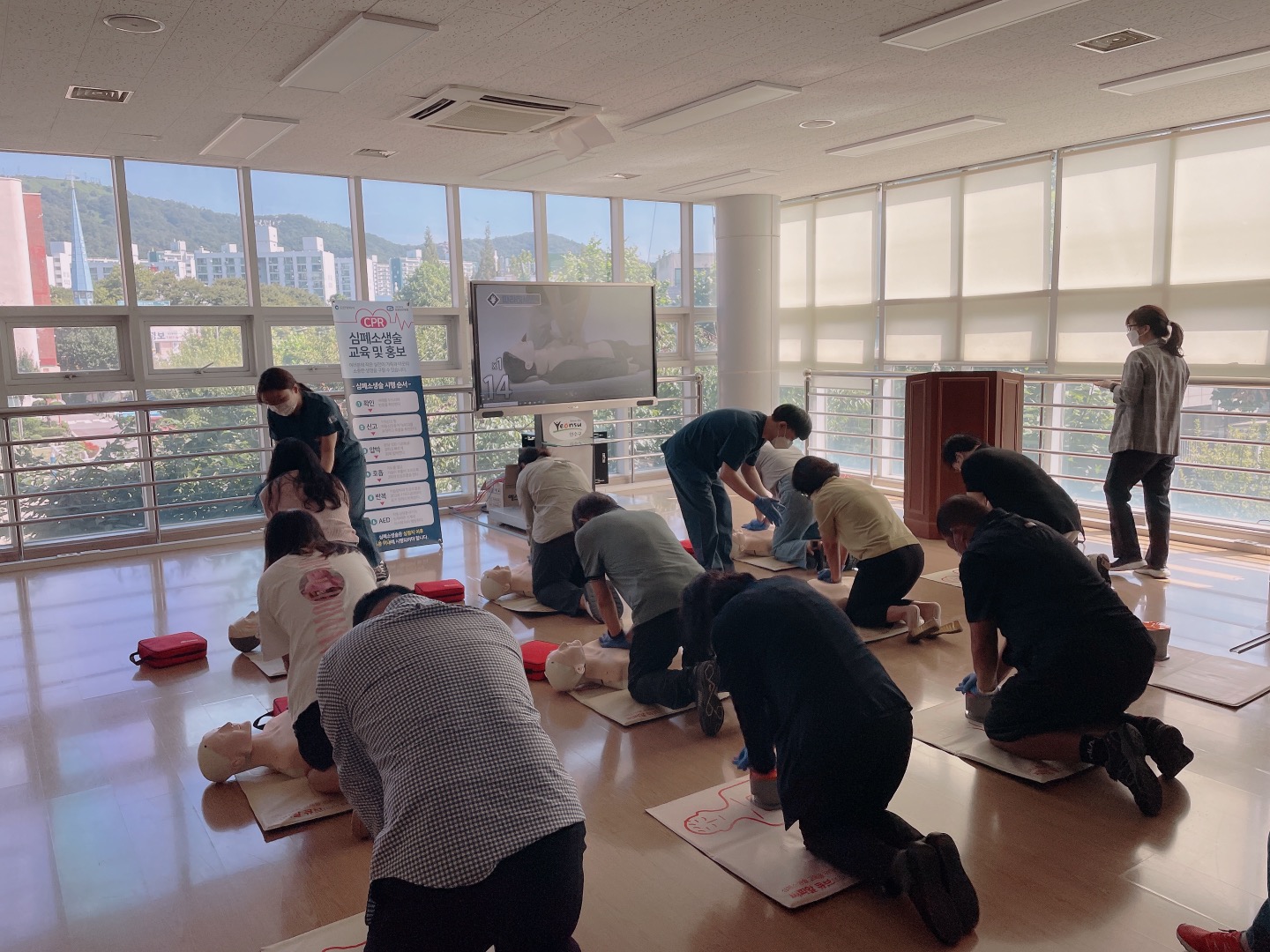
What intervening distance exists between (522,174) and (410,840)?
6833 millimetres

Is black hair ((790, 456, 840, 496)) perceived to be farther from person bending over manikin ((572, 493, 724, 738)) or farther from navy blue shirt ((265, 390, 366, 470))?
navy blue shirt ((265, 390, 366, 470))

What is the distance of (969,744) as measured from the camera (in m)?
3.32

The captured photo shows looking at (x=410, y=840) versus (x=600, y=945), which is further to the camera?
(x=600, y=945)

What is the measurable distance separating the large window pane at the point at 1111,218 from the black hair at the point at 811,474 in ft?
12.8

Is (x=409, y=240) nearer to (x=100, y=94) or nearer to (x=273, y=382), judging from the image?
(x=100, y=94)

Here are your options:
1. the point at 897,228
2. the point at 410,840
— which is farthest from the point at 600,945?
the point at 897,228

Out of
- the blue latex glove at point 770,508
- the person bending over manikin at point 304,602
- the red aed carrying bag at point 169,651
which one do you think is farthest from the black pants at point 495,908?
the blue latex glove at point 770,508

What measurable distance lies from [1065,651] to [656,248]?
7.45 metres

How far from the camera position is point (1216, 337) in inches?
259

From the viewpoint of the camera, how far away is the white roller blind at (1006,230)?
24.9ft

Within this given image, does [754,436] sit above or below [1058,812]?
above

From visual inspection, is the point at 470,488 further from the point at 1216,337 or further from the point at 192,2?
the point at 1216,337

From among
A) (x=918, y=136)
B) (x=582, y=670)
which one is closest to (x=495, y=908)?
(x=582, y=670)

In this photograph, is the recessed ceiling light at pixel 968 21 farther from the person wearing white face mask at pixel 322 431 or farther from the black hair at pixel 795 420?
the person wearing white face mask at pixel 322 431
